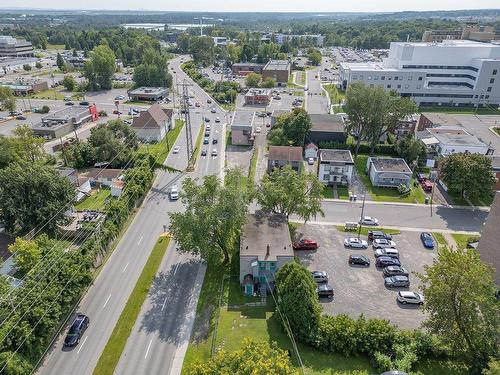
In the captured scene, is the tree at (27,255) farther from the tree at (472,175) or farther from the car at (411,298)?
the tree at (472,175)

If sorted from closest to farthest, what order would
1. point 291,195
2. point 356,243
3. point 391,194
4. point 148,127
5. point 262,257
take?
point 262,257, point 291,195, point 356,243, point 391,194, point 148,127

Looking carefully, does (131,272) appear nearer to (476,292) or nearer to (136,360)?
(136,360)

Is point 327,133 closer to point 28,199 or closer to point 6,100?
point 28,199

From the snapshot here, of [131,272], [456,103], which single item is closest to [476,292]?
[131,272]

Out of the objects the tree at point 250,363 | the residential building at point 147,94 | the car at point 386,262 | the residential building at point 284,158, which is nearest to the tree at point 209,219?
the tree at point 250,363

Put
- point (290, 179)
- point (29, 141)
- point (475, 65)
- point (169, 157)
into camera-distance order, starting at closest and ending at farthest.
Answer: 1. point (290, 179)
2. point (29, 141)
3. point (169, 157)
4. point (475, 65)

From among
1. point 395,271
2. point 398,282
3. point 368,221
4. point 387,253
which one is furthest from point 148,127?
point 398,282
